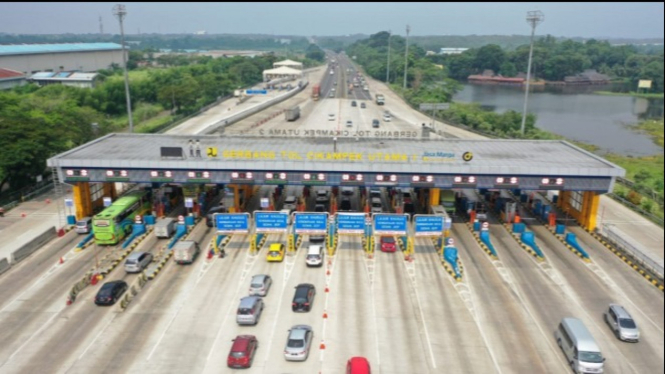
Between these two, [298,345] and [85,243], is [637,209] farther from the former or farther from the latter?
[85,243]

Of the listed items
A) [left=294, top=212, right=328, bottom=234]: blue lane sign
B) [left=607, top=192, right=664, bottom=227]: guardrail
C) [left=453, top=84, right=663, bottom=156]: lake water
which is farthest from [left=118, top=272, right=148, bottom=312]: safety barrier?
[left=453, top=84, right=663, bottom=156]: lake water

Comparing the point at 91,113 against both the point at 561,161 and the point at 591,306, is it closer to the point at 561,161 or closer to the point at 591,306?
the point at 561,161

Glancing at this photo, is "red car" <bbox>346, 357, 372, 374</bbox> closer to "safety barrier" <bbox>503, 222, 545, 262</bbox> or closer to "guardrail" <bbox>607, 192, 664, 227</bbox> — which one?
"safety barrier" <bbox>503, 222, 545, 262</bbox>

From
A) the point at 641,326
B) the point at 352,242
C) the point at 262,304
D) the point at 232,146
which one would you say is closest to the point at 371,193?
the point at 352,242

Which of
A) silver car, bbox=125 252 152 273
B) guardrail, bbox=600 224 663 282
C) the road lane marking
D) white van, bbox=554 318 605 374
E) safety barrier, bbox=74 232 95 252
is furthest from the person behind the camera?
safety barrier, bbox=74 232 95 252

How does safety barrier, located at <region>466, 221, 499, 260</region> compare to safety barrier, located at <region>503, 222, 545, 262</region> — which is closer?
safety barrier, located at <region>503, 222, 545, 262</region>
